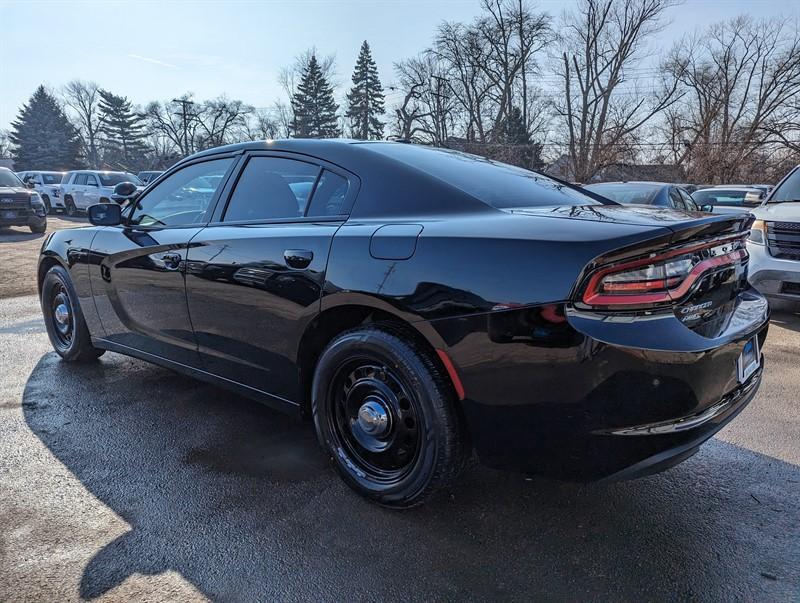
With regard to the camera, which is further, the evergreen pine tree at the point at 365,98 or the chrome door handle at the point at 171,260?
the evergreen pine tree at the point at 365,98

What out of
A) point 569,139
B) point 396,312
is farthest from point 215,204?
point 569,139

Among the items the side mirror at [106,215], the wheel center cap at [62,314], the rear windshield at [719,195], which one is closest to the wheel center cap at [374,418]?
the side mirror at [106,215]

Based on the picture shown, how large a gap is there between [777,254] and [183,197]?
548cm

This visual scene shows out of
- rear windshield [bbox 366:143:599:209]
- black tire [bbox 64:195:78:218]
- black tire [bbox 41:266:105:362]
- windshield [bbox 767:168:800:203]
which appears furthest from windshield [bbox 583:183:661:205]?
black tire [bbox 64:195:78:218]

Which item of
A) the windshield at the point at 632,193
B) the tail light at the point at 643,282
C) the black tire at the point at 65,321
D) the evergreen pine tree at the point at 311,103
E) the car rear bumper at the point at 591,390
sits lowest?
the black tire at the point at 65,321

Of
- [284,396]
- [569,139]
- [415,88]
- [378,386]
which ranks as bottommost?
[284,396]

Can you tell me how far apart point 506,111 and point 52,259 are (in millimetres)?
44050

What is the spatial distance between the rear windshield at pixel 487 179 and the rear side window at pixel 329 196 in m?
0.25

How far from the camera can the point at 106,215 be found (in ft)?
12.1

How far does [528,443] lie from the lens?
72.9 inches

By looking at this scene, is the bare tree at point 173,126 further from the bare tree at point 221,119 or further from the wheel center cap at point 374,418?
the wheel center cap at point 374,418

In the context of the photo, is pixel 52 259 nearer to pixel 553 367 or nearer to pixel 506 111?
pixel 553 367

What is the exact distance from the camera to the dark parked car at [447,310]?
169cm

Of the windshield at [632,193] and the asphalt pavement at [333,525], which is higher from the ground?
the windshield at [632,193]
